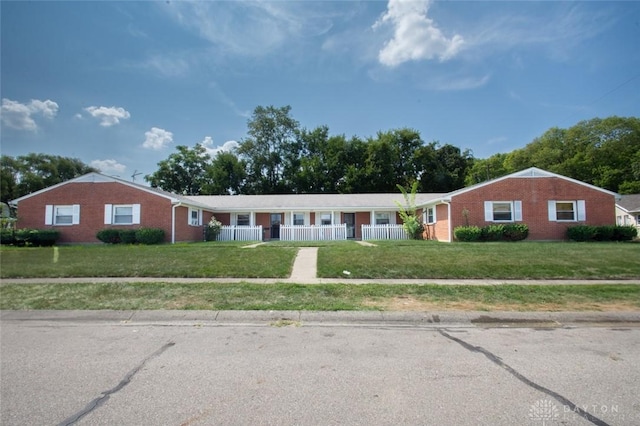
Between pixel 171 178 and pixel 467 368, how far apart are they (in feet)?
167

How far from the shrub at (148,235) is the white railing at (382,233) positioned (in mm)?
12915

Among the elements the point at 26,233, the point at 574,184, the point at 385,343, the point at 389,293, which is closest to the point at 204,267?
the point at 389,293

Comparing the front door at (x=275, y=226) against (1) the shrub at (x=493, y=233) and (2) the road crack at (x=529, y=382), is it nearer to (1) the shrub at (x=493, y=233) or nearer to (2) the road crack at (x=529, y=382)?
(1) the shrub at (x=493, y=233)

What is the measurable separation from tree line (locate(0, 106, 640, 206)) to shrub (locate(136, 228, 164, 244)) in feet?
81.3

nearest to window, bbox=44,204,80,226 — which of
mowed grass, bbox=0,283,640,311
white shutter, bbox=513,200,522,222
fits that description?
mowed grass, bbox=0,283,640,311

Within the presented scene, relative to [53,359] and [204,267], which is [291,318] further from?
[204,267]

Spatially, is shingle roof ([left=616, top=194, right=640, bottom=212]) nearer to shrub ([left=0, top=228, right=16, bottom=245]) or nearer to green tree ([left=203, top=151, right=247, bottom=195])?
green tree ([left=203, top=151, right=247, bottom=195])

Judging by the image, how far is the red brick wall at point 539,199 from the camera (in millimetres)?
21750

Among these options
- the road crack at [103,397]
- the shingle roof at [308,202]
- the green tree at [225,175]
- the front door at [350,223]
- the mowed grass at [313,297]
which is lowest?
the road crack at [103,397]

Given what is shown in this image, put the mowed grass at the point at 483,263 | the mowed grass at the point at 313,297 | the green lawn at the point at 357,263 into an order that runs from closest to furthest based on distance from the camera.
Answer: the mowed grass at the point at 313,297, the mowed grass at the point at 483,263, the green lawn at the point at 357,263

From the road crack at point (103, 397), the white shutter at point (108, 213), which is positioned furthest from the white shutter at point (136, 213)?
the road crack at point (103, 397)

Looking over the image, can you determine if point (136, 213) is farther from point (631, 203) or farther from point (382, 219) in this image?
point (631, 203)

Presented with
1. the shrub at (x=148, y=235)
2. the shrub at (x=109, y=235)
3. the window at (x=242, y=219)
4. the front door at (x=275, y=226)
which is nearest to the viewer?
the shrub at (x=148, y=235)

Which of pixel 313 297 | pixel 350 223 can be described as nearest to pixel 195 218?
pixel 350 223
